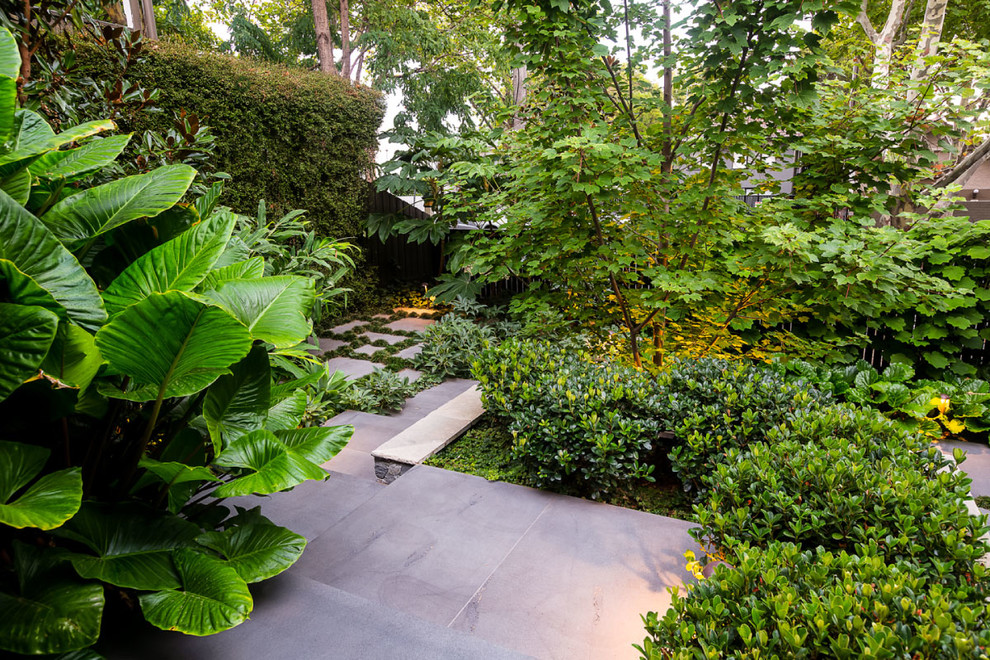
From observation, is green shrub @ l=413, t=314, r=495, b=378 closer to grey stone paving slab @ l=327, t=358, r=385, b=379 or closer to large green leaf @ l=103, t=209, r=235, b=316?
grey stone paving slab @ l=327, t=358, r=385, b=379

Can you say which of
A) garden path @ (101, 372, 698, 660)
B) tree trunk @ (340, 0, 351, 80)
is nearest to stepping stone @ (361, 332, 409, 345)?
garden path @ (101, 372, 698, 660)

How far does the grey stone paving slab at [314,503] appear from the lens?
236 centimetres

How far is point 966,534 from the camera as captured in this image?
4.81 feet

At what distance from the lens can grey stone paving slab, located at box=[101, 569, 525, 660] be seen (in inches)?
57.2

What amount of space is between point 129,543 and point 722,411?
93.1 inches

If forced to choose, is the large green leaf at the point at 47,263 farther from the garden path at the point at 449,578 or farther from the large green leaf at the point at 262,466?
the garden path at the point at 449,578

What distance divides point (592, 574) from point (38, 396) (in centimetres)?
176

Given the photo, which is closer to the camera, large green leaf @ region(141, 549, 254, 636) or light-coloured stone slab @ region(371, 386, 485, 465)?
large green leaf @ region(141, 549, 254, 636)

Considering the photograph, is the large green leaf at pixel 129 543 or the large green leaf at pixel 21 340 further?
the large green leaf at pixel 129 543

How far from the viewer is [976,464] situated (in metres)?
3.11

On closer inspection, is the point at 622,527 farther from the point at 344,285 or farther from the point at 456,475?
the point at 344,285

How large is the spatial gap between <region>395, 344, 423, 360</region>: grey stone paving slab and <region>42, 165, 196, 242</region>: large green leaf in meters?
3.66

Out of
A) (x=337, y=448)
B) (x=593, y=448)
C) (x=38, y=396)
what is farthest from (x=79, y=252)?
(x=593, y=448)

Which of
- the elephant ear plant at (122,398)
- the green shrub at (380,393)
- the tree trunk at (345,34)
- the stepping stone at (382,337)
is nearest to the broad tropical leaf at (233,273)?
the elephant ear plant at (122,398)
